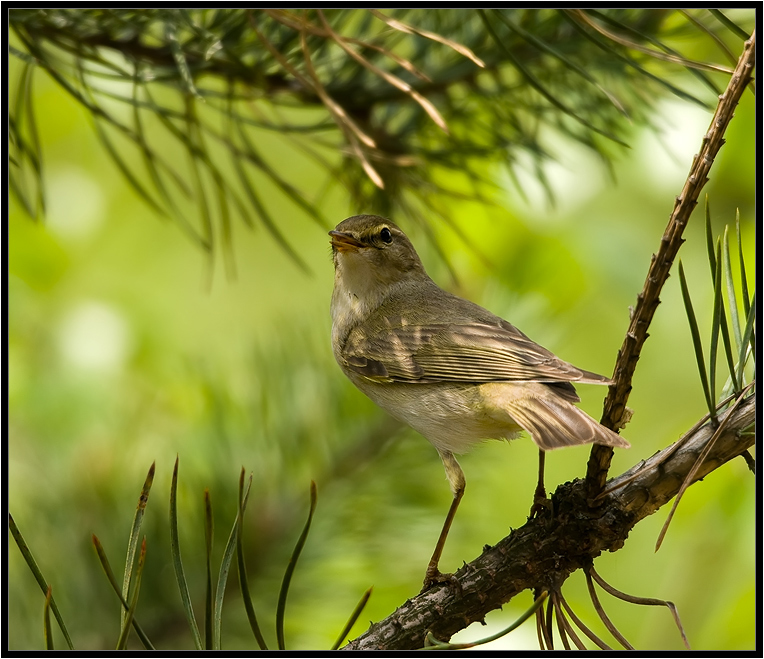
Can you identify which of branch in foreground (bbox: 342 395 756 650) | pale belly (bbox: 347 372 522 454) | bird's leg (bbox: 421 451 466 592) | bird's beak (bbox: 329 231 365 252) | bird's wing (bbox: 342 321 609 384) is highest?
bird's beak (bbox: 329 231 365 252)

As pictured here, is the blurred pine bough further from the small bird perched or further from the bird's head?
the small bird perched

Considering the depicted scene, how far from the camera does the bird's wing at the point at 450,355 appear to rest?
2.20 m

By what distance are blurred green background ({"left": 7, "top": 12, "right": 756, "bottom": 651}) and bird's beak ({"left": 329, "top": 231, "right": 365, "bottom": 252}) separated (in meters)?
A: 0.11

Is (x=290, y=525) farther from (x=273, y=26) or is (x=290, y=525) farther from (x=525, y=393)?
(x=273, y=26)

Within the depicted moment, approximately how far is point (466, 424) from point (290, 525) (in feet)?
A: 1.87

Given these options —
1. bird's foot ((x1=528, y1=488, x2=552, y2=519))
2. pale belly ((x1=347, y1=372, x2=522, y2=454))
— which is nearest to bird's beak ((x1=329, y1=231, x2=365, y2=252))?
pale belly ((x1=347, y1=372, x2=522, y2=454))

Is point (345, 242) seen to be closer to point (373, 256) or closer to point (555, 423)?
point (373, 256)

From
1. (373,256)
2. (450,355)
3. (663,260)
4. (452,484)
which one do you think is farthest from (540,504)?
(373,256)

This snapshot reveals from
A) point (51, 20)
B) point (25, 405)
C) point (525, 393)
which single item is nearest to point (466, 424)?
point (525, 393)

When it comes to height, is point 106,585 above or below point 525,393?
below

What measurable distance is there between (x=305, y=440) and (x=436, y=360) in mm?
463

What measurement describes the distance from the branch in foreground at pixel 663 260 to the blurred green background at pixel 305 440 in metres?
0.66

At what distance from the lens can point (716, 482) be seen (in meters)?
2.15

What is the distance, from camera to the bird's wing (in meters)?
2.20
